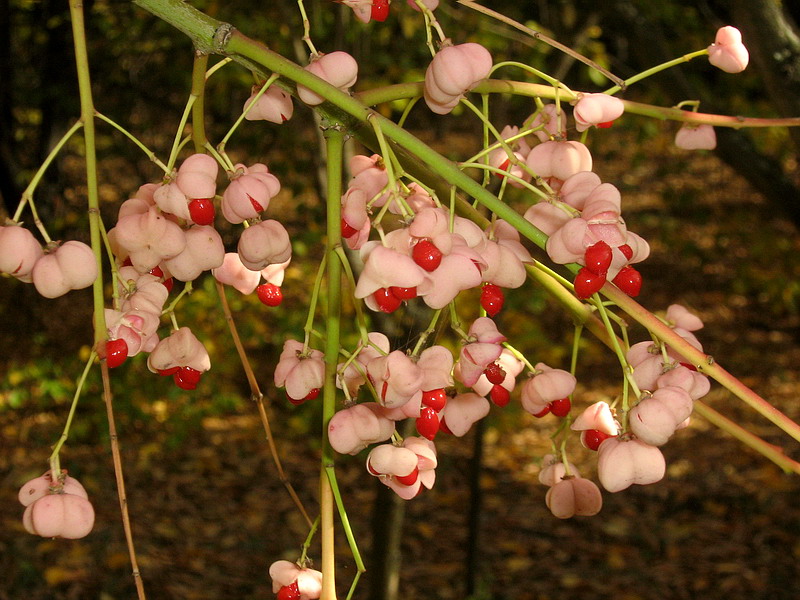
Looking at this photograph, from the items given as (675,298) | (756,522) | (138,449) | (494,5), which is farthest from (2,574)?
(675,298)

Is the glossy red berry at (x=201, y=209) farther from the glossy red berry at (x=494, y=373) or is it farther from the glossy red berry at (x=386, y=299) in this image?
the glossy red berry at (x=494, y=373)

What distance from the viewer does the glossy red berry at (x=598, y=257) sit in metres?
0.66

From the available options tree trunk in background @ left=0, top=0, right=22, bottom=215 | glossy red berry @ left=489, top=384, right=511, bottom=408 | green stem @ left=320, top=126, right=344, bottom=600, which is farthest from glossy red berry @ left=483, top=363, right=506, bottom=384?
tree trunk in background @ left=0, top=0, right=22, bottom=215

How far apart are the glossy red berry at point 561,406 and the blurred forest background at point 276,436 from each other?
→ 1697mm

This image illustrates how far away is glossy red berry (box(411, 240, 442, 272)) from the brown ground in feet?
7.93

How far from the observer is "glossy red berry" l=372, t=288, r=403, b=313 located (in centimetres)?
69

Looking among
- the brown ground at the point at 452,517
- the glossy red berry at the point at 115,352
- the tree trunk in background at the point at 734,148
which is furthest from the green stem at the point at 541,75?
the brown ground at the point at 452,517

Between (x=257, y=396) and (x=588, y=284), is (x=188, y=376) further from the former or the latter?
(x=588, y=284)

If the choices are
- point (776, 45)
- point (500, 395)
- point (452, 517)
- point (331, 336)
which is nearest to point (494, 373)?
point (500, 395)

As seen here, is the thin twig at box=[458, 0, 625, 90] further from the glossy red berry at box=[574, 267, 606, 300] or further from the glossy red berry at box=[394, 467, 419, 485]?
the glossy red berry at box=[394, 467, 419, 485]

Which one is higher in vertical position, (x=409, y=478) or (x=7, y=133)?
(x=7, y=133)

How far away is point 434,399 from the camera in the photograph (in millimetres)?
748

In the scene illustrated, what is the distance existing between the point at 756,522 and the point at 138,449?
230cm

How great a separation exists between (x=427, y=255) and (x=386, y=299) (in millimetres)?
55
